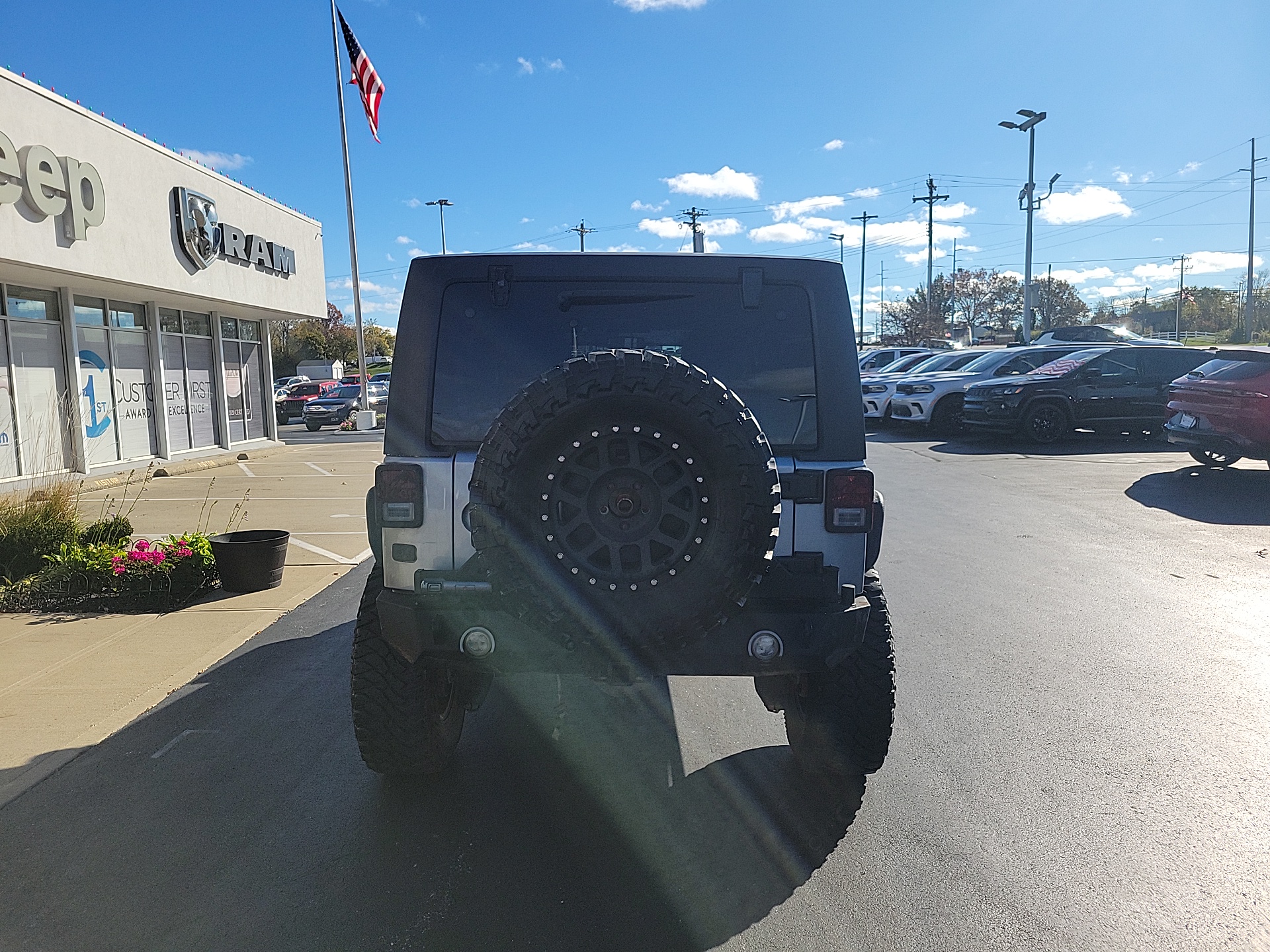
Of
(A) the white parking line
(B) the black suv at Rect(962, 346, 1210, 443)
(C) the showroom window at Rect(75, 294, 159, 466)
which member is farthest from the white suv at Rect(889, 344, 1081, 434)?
(C) the showroom window at Rect(75, 294, 159, 466)

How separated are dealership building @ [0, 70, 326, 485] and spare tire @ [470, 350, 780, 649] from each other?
6289 millimetres

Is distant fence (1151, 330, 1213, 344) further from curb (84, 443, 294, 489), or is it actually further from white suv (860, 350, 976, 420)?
curb (84, 443, 294, 489)

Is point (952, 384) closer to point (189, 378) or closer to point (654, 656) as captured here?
point (189, 378)

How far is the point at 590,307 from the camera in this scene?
11.2ft

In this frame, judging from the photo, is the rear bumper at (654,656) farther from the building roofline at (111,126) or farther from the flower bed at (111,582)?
the building roofline at (111,126)

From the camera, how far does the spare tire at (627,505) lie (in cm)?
280

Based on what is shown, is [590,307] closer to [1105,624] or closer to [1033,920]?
[1033,920]

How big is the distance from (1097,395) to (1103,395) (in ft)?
0.36

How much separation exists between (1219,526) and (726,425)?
27.2 feet

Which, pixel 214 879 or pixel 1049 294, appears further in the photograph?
pixel 1049 294

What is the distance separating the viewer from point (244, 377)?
19.8 metres

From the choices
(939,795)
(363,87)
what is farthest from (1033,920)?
(363,87)

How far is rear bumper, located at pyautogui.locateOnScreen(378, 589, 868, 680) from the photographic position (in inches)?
116

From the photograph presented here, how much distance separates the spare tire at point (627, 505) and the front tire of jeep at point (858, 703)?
79cm
